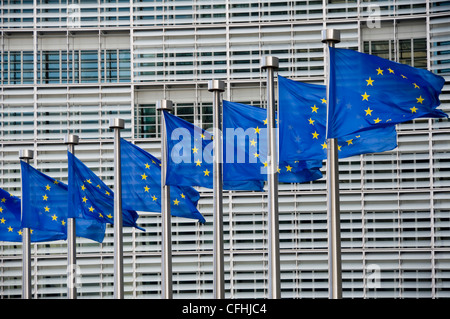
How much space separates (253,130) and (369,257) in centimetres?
1687

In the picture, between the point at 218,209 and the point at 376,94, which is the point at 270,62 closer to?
the point at 376,94

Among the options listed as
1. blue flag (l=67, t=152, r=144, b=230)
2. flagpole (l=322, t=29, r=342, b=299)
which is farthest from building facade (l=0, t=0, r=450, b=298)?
flagpole (l=322, t=29, r=342, b=299)

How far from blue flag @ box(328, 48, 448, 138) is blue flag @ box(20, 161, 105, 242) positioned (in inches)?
414

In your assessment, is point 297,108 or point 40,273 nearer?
point 297,108

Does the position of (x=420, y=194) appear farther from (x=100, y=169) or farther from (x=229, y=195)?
(x=100, y=169)

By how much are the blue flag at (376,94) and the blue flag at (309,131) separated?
109cm

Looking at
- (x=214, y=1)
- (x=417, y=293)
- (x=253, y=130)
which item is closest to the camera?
(x=253, y=130)

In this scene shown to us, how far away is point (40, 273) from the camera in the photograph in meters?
38.8

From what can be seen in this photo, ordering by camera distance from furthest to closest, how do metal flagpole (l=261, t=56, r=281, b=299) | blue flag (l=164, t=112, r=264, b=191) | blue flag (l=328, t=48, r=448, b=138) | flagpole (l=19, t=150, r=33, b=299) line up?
flagpole (l=19, t=150, r=33, b=299) → blue flag (l=164, t=112, r=264, b=191) → metal flagpole (l=261, t=56, r=281, b=299) → blue flag (l=328, t=48, r=448, b=138)

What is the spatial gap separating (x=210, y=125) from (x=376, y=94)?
68.3ft

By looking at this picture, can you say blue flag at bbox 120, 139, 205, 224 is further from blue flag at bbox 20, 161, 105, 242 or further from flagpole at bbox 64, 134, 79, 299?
blue flag at bbox 20, 161, 105, 242

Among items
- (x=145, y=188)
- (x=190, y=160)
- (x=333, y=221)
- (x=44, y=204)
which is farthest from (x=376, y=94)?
(x=44, y=204)

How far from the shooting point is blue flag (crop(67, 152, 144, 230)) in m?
25.0
